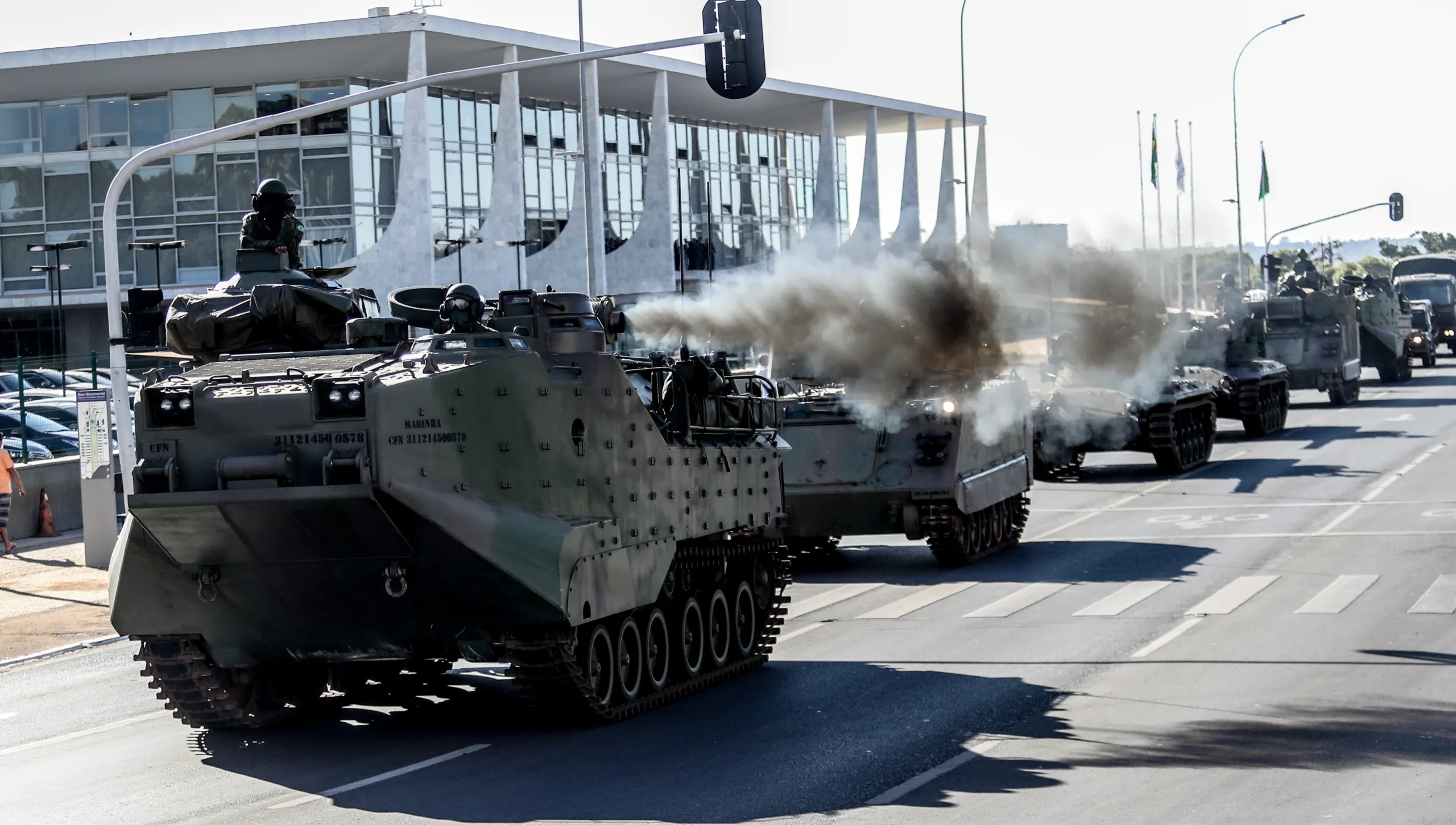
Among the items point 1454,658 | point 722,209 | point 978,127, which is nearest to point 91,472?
point 1454,658

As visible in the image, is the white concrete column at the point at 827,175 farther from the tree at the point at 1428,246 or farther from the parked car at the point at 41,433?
the tree at the point at 1428,246

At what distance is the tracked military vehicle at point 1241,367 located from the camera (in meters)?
37.2

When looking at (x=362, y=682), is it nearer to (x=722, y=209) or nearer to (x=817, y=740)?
(x=817, y=740)

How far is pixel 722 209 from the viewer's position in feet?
261

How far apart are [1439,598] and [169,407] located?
456 inches

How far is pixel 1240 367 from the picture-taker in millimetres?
38062

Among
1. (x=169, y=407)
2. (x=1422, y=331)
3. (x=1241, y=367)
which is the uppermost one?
(x=1422, y=331)

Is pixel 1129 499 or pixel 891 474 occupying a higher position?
pixel 891 474

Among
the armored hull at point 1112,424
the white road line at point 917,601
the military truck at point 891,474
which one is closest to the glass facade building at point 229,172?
the armored hull at point 1112,424

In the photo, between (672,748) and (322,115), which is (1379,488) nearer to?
(672,748)

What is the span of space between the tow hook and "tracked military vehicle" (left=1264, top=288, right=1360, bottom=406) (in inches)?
1420

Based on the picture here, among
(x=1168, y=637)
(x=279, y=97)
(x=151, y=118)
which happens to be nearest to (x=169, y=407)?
(x=1168, y=637)

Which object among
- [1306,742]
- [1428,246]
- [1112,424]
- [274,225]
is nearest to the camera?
[1306,742]

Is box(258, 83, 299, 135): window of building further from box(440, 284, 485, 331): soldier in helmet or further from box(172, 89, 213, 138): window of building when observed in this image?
box(440, 284, 485, 331): soldier in helmet
